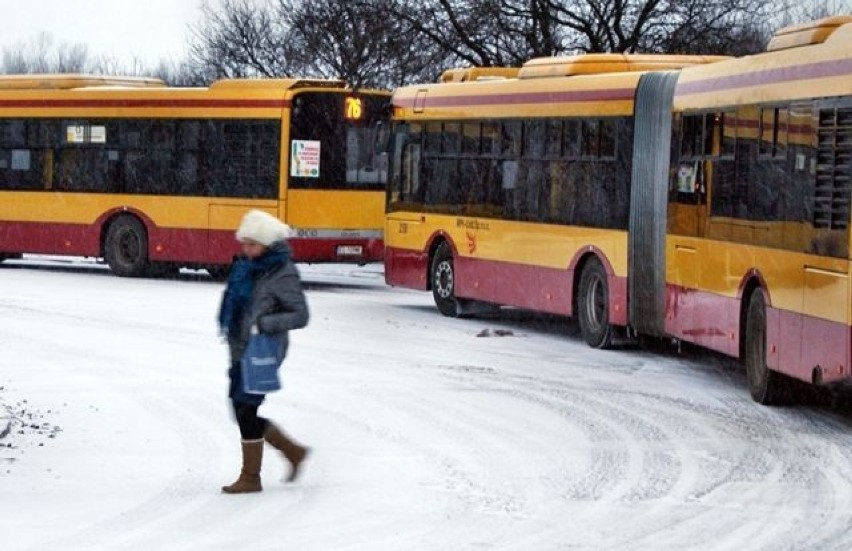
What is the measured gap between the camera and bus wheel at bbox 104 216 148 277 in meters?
33.0

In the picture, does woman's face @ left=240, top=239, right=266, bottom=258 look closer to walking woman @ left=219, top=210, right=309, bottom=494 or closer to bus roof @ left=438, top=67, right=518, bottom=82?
walking woman @ left=219, top=210, right=309, bottom=494

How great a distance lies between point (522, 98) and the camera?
2428 cm

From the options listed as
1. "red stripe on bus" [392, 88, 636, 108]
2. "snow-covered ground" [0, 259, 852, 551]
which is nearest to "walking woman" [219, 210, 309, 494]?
"snow-covered ground" [0, 259, 852, 551]

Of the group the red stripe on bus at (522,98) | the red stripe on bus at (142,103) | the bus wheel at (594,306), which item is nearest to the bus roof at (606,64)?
the red stripe on bus at (522,98)

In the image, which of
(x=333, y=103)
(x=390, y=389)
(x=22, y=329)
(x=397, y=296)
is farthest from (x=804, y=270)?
(x=333, y=103)

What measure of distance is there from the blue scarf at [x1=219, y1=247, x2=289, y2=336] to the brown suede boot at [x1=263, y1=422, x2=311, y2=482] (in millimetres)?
577

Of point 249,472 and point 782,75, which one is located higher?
point 782,75

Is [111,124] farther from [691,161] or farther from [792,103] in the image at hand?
[792,103]

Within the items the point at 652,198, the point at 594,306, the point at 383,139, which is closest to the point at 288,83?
the point at 383,139

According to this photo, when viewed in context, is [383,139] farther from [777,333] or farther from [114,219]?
[777,333]

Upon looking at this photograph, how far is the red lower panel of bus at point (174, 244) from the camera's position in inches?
1242

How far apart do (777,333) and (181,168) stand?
17.9 meters

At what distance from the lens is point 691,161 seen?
64.2 feet

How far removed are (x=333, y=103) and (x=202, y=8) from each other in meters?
27.7
